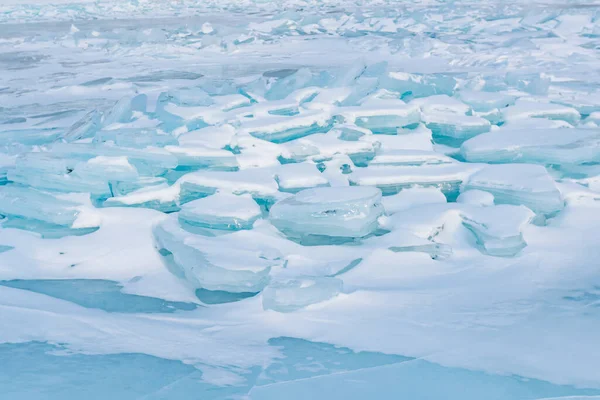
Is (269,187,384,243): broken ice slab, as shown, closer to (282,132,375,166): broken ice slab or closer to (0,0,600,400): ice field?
(0,0,600,400): ice field

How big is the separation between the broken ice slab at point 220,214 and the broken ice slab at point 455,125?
1359 mm

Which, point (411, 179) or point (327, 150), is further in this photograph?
point (327, 150)

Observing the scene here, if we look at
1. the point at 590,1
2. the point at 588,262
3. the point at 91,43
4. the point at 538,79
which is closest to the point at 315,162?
the point at 588,262

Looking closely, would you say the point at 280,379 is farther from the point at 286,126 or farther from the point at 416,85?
the point at 416,85

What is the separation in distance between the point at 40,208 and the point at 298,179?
97 cm

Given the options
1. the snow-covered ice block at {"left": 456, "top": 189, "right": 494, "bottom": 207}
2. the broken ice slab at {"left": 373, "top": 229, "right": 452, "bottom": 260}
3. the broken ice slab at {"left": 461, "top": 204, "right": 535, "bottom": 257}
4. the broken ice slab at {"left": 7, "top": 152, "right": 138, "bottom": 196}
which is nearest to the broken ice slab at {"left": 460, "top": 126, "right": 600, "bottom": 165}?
the snow-covered ice block at {"left": 456, "top": 189, "right": 494, "bottom": 207}

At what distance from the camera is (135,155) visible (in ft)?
8.90

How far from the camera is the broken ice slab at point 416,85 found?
154 inches

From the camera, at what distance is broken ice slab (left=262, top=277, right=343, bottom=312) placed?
170 cm

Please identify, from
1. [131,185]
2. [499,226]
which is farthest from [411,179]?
[131,185]

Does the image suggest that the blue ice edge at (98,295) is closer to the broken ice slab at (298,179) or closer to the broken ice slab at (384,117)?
the broken ice slab at (298,179)

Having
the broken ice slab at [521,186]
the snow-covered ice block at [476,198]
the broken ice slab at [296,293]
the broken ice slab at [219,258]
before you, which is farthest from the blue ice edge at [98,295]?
the broken ice slab at [521,186]

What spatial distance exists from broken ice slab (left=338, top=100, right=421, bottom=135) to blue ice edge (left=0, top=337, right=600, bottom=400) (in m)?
1.90

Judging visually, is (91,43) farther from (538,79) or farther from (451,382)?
(451,382)
